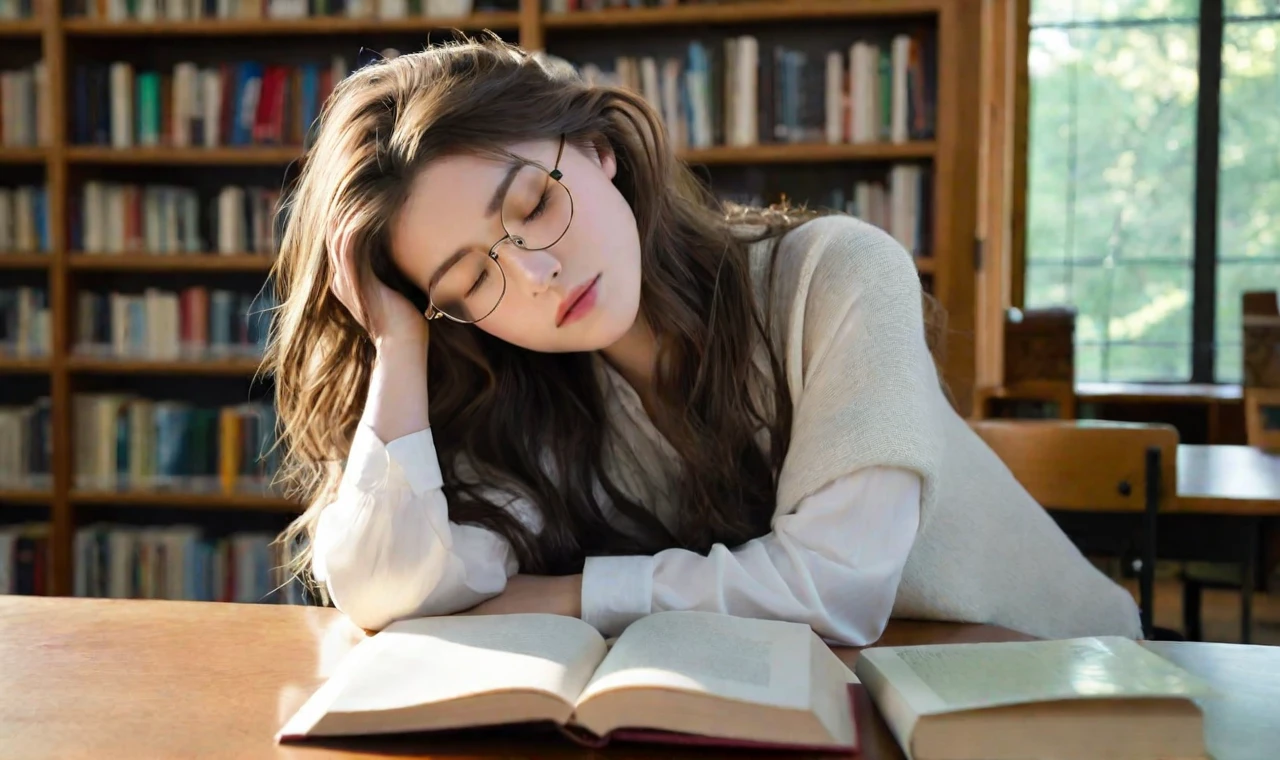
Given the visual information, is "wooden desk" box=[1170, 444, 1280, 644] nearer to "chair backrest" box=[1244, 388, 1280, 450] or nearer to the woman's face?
"chair backrest" box=[1244, 388, 1280, 450]

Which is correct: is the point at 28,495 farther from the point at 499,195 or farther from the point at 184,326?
the point at 499,195

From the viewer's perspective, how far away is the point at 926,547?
1.18 meters

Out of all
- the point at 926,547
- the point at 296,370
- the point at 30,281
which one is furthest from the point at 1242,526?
the point at 30,281

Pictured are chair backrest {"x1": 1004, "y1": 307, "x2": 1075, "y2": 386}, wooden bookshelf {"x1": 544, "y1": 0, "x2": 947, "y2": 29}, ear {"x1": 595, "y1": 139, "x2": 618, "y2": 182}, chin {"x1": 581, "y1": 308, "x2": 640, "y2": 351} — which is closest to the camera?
chin {"x1": 581, "y1": 308, "x2": 640, "y2": 351}

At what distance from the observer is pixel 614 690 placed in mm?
700

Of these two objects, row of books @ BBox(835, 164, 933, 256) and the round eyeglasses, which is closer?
the round eyeglasses

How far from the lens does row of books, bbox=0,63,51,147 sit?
11.2 ft

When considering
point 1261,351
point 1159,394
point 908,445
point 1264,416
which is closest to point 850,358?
point 908,445

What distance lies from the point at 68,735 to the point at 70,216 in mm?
3066

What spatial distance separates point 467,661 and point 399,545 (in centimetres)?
30

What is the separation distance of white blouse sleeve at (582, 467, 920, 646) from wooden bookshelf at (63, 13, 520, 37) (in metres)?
2.46

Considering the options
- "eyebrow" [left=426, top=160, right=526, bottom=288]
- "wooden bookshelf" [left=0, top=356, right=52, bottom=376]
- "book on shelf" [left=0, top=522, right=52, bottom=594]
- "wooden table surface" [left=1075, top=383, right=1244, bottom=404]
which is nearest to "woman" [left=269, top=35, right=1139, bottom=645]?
"eyebrow" [left=426, top=160, right=526, bottom=288]

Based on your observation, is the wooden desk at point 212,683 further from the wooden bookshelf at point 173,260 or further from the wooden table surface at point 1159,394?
the wooden table surface at point 1159,394

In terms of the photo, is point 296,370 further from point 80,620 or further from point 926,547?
point 926,547
